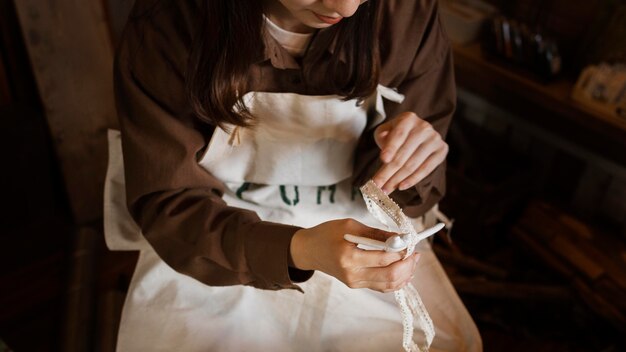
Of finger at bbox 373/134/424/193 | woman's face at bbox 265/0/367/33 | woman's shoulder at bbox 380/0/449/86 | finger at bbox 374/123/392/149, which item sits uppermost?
woman's face at bbox 265/0/367/33

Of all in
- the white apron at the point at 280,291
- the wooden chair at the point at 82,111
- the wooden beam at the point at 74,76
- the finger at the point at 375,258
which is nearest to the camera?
the finger at the point at 375,258

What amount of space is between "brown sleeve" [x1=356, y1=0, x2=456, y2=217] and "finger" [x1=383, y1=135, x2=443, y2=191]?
10cm

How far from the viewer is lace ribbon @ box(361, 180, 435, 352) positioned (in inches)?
31.8

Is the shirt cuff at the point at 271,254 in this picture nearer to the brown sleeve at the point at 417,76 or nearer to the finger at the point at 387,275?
the finger at the point at 387,275

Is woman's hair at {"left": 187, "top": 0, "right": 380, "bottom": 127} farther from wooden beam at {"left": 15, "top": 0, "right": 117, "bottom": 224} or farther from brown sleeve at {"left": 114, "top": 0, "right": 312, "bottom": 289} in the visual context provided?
wooden beam at {"left": 15, "top": 0, "right": 117, "bottom": 224}

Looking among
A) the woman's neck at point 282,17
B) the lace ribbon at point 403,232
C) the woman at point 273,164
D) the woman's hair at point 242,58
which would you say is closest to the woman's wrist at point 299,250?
the woman at point 273,164

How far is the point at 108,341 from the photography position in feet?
3.52

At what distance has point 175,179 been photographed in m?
0.97

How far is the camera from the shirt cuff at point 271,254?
90cm

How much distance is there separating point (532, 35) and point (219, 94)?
121 cm

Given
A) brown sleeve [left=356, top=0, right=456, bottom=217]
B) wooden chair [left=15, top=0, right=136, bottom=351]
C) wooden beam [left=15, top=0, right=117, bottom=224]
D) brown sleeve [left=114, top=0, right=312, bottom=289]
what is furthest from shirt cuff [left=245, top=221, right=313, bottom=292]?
wooden beam [left=15, top=0, right=117, bottom=224]

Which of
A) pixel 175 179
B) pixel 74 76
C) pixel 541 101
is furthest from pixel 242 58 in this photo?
pixel 541 101

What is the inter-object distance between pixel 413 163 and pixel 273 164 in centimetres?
28

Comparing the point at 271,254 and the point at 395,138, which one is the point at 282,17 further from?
the point at 271,254
